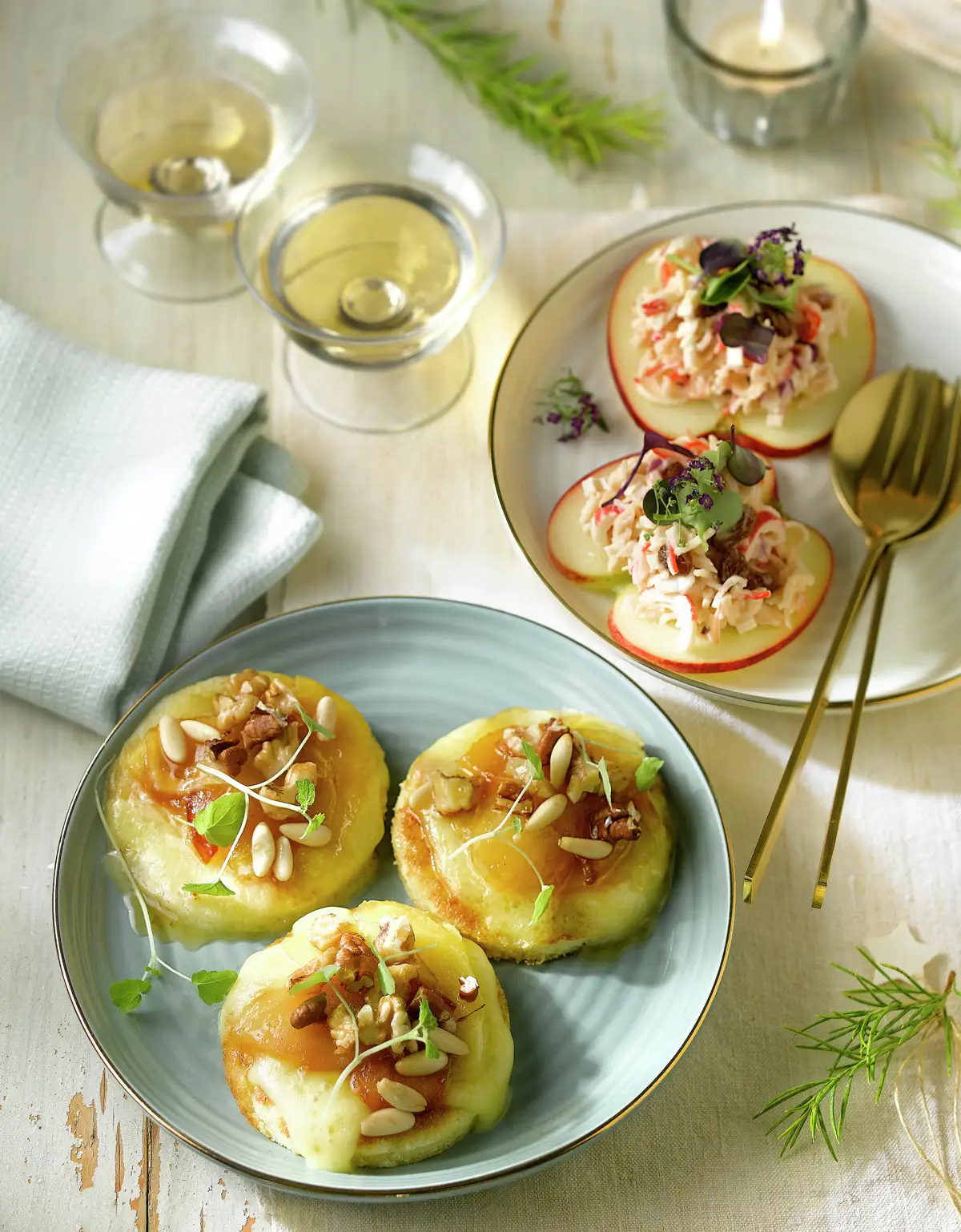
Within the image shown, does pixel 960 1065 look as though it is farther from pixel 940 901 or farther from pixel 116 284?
pixel 116 284

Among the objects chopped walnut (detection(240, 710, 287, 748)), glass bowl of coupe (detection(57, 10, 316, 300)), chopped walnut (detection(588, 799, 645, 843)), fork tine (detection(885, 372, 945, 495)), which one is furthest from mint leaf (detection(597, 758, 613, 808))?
glass bowl of coupe (detection(57, 10, 316, 300))

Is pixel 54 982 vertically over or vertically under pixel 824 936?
under

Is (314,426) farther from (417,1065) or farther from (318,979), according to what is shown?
(417,1065)

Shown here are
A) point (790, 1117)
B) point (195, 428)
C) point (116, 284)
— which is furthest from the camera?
→ point (116, 284)

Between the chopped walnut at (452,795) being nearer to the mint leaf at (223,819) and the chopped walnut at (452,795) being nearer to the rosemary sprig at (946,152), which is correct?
the mint leaf at (223,819)

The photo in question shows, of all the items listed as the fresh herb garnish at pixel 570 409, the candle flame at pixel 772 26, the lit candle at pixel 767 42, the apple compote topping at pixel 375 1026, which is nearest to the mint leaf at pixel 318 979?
the apple compote topping at pixel 375 1026

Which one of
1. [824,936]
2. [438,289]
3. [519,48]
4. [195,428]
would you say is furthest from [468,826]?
[519,48]

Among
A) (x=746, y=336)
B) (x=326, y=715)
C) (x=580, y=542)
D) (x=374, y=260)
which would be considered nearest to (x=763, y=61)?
(x=746, y=336)
